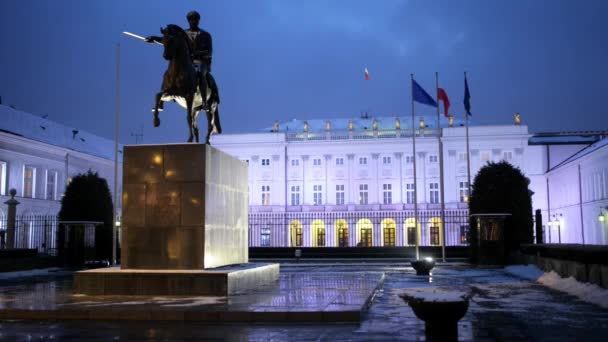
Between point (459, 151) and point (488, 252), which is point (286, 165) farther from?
point (488, 252)

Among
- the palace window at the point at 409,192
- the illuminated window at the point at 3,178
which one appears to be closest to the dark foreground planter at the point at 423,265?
the illuminated window at the point at 3,178

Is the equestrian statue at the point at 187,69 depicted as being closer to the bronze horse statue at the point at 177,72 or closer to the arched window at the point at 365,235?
the bronze horse statue at the point at 177,72

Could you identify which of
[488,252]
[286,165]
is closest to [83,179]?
[488,252]

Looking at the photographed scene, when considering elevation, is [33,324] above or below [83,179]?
below

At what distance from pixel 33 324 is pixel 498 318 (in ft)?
24.5

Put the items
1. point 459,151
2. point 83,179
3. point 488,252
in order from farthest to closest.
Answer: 1. point 459,151
2. point 83,179
3. point 488,252

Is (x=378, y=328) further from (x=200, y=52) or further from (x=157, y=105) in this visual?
(x=200, y=52)

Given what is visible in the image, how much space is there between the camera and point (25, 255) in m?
27.9

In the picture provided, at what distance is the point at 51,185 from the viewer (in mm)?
52469

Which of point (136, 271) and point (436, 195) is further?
point (436, 195)

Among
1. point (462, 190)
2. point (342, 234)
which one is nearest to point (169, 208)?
point (342, 234)

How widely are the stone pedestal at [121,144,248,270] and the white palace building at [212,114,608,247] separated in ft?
156

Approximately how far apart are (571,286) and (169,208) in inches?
370

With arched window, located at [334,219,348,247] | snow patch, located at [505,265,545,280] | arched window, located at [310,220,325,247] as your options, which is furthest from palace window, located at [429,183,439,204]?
snow patch, located at [505,265,545,280]
